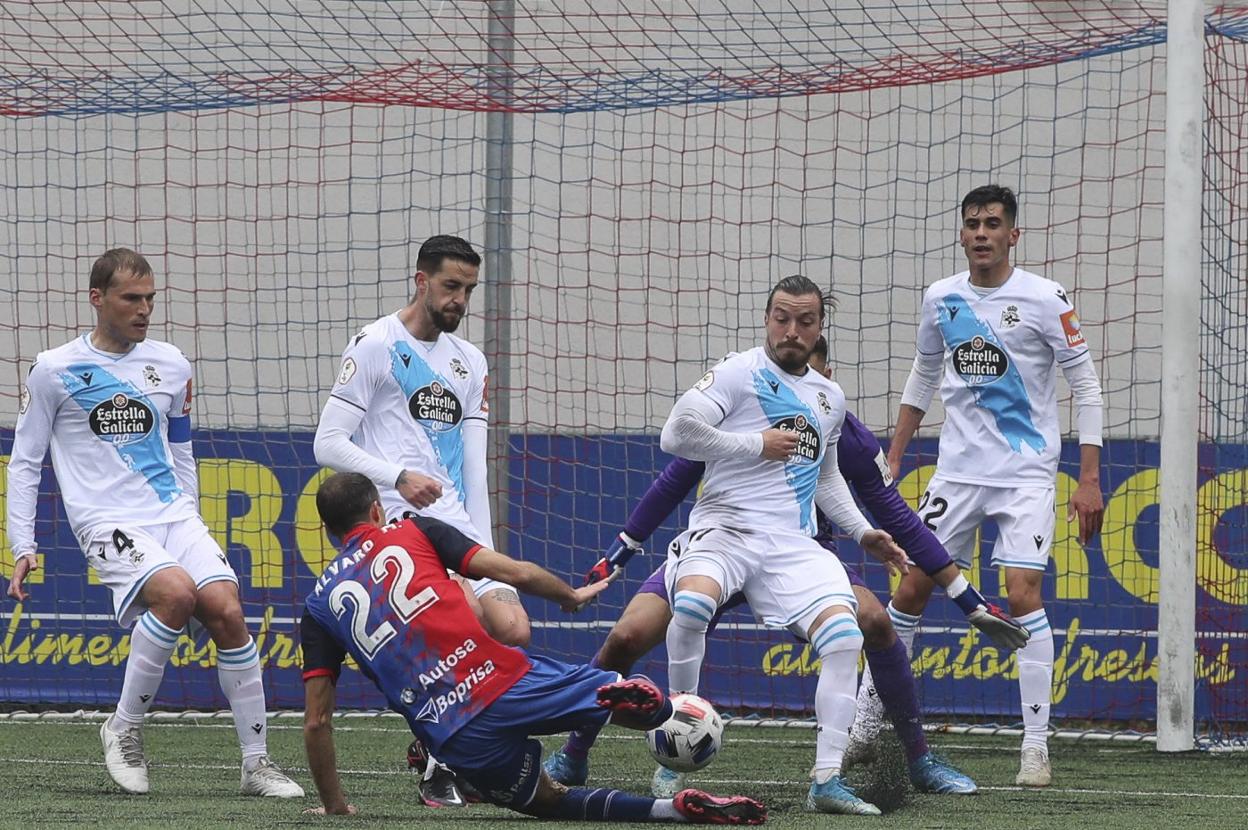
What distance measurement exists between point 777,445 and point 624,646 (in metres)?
0.94

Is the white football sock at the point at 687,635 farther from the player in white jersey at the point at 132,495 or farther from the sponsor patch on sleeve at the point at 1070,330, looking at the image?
the sponsor patch on sleeve at the point at 1070,330

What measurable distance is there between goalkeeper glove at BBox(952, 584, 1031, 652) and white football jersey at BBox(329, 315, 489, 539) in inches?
66.8

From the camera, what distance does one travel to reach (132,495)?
6883 mm

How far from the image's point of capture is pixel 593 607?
34.0 ft

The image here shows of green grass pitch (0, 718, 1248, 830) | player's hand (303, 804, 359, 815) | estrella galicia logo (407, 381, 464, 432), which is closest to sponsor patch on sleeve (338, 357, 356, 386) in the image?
estrella galicia logo (407, 381, 464, 432)

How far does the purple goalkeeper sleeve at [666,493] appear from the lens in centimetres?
674

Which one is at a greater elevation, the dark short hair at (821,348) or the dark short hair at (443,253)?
the dark short hair at (443,253)

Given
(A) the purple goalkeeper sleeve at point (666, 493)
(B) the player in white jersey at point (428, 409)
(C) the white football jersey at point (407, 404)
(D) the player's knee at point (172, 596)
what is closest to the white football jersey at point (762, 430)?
(A) the purple goalkeeper sleeve at point (666, 493)

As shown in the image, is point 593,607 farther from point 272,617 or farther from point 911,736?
point 911,736

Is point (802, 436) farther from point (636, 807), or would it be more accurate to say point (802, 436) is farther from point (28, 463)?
point (28, 463)

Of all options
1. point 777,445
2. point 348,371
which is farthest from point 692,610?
point 348,371

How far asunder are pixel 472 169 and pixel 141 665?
5.39m

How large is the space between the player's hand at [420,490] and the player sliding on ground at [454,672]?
2.33ft

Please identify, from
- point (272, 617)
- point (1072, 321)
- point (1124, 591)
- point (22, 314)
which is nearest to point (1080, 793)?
point (1072, 321)
